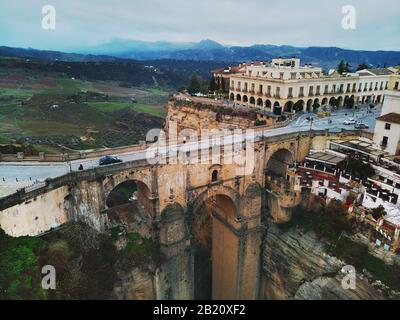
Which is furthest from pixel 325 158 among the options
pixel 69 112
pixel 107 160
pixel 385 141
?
pixel 69 112

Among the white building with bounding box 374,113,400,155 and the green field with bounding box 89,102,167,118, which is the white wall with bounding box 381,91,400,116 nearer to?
the white building with bounding box 374,113,400,155

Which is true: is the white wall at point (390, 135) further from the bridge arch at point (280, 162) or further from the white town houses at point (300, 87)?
the white town houses at point (300, 87)

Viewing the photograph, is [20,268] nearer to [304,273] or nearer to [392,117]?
[304,273]

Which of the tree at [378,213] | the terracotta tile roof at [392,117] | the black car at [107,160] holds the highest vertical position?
the terracotta tile roof at [392,117]

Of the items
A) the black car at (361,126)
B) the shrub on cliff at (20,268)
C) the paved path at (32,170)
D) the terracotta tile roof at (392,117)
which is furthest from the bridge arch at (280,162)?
the shrub on cliff at (20,268)

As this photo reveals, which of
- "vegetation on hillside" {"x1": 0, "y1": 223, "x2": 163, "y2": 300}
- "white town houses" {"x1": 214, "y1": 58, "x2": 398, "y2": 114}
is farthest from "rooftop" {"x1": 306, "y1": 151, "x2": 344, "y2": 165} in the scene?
"vegetation on hillside" {"x1": 0, "y1": 223, "x2": 163, "y2": 300}

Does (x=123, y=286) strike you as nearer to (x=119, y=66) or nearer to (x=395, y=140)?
(x=395, y=140)

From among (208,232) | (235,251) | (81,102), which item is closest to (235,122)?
(208,232)
